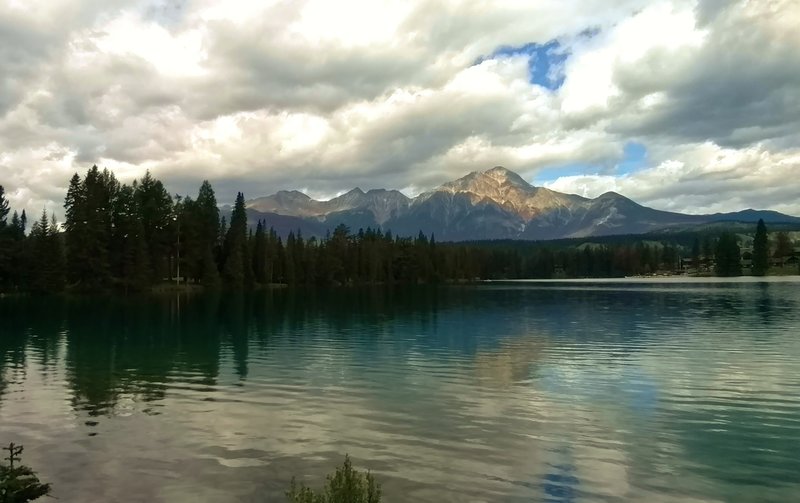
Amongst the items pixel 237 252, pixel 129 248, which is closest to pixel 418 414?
pixel 129 248

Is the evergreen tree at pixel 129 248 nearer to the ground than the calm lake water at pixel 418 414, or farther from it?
farther from it

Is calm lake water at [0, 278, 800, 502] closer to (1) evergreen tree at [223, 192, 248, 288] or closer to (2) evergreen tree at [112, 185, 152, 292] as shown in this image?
(2) evergreen tree at [112, 185, 152, 292]

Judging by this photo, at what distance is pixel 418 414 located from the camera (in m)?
27.2

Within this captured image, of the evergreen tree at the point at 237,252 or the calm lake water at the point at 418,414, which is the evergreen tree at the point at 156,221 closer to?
the evergreen tree at the point at 237,252

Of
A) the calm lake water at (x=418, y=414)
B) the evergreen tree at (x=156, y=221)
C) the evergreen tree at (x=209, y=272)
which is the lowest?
the calm lake water at (x=418, y=414)

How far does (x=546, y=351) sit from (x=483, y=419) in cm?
2370

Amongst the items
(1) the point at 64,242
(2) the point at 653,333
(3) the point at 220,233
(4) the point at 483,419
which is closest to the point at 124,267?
(1) the point at 64,242

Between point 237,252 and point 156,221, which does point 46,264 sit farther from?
point 237,252

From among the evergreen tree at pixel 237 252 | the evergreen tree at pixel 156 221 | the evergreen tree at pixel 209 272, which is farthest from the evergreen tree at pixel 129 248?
the evergreen tree at pixel 237 252

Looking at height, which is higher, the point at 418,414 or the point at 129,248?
the point at 129,248

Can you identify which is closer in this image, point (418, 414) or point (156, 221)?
point (418, 414)

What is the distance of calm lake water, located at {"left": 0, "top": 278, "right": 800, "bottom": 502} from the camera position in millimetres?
18578

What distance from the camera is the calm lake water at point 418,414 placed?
18.6 m

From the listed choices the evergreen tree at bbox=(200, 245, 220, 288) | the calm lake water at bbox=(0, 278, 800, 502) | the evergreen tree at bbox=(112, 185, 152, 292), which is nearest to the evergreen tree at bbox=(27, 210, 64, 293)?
the evergreen tree at bbox=(112, 185, 152, 292)
